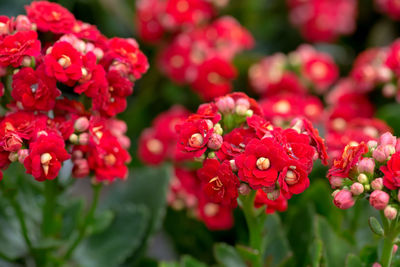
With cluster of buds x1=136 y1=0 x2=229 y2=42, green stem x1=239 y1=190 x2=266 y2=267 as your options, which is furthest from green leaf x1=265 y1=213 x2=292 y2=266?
cluster of buds x1=136 y1=0 x2=229 y2=42

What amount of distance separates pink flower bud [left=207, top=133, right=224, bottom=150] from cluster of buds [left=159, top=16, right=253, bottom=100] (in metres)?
0.74

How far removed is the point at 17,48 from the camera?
2.21 feet

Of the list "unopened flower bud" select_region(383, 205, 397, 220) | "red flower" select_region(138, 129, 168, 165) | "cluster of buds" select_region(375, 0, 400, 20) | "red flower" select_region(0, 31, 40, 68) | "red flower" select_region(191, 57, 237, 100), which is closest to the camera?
"unopened flower bud" select_region(383, 205, 397, 220)

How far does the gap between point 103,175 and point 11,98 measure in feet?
0.59

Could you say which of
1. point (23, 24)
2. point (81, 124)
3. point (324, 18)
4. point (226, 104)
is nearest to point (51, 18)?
point (23, 24)

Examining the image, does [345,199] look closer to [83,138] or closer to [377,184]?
[377,184]

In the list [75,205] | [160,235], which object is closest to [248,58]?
[160,235]

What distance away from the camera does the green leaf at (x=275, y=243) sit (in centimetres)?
88

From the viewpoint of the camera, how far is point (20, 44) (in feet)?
2.23

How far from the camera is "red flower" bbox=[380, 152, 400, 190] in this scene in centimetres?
56

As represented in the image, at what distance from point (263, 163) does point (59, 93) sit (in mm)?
297

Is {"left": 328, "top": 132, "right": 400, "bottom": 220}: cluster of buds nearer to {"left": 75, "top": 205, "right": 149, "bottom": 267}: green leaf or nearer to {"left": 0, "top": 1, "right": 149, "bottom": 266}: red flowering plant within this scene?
{"left": 0, "top": 1, "right": 149, "bottom": 266}: red flowering plant

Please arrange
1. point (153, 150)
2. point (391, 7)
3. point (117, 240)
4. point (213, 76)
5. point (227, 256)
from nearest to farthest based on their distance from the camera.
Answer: point (227, 256) < point (117, 240) < point (153, 150) < point (213, 76) < point (391, 7)

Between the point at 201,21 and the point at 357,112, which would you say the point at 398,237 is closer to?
the point at 357,112
